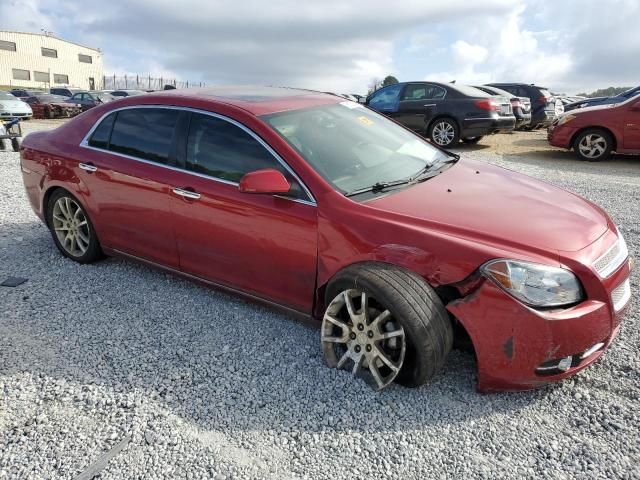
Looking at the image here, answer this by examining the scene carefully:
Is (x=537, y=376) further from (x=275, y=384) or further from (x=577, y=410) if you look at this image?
(x=275, y=384)

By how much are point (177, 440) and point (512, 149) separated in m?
11.7

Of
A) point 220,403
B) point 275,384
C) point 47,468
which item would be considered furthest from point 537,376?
point 47,468

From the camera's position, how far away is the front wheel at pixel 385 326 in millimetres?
2465

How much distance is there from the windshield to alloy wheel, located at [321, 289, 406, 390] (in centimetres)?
67

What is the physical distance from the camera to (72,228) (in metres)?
4.37

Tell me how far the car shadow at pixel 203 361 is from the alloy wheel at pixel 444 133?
349 inches

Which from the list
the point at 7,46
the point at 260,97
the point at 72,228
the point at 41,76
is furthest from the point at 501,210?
the point at 41,76

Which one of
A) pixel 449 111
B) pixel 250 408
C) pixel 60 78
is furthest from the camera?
A: pixel 60 78

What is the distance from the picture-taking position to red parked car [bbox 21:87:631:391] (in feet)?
7.89

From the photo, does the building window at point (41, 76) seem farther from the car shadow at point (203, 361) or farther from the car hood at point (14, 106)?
the car shadow at point (203, 361)

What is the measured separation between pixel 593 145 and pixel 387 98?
4785mm

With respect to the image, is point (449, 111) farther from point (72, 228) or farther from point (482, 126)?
point (72, 228)

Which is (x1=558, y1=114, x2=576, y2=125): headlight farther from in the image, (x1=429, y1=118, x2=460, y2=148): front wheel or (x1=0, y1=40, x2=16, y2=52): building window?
(x1=0, y1=40, x2=16, y2=52): building window

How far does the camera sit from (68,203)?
4.30 meters
